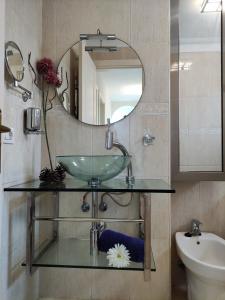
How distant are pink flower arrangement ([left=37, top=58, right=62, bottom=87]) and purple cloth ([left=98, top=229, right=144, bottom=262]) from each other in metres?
0.95

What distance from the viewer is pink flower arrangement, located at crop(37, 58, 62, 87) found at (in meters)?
1.40

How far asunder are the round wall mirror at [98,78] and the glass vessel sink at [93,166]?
376 mm

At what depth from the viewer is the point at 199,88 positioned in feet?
5.04

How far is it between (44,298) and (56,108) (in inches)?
46.9

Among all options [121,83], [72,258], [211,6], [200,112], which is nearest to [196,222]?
[200,112]

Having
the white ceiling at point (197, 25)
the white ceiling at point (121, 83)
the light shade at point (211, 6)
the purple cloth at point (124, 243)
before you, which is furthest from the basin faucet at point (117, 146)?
the light shade at point (211, 6)

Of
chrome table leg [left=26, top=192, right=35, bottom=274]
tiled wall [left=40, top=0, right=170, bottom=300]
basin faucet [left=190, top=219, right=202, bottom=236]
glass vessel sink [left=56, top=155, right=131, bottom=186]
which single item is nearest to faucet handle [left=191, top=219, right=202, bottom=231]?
basin faucet [left=190, top=219, right=202, bottom=236]

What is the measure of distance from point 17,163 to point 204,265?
1.11 meters

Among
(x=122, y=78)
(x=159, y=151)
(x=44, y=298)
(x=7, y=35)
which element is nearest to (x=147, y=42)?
(x=122, y=78)

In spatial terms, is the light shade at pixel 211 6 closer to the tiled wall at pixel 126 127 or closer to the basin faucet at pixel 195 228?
the tiled wall at pixel 126 127

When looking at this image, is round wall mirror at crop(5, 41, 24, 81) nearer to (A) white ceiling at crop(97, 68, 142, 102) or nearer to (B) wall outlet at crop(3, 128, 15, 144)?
(B) wall outlet at crop(3, 128, 15, 144)

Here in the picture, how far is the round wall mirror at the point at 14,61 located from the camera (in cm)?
106

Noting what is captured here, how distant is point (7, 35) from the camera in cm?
107

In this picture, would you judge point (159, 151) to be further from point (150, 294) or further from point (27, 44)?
point (27, 44)
